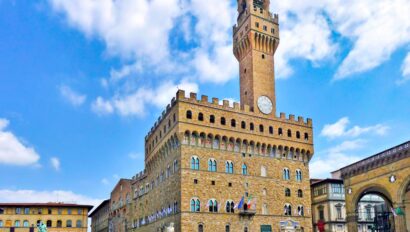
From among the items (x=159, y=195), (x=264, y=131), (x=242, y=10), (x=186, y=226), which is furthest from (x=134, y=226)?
(x=242, y=10)

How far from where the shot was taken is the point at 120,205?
8006 centimetres

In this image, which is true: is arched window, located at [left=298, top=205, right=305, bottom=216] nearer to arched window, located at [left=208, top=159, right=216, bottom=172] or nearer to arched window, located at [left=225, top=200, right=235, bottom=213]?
arched window, located at [left=225, top=200, right=235, bottom=213]

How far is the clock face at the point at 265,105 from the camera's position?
5768cm

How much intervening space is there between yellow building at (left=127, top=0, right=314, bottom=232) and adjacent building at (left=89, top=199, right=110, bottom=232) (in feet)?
107

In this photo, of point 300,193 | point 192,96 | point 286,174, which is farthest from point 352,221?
point 192,96

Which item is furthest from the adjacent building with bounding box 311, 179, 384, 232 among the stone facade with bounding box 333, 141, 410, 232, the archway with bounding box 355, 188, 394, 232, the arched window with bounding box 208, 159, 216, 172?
the arched window with bounding box 208, 159, 216, 172

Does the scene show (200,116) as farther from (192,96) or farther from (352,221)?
(352,221)

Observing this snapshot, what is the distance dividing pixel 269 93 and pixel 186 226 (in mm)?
21187

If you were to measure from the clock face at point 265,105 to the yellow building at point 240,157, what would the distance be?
0.45ft

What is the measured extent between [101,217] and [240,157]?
5820cm

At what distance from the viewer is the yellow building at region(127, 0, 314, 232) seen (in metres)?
51.1

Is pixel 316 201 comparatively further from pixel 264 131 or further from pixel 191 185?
pixel 191 185

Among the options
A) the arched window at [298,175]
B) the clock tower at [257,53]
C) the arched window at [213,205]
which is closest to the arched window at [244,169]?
the arched window at [213,205]

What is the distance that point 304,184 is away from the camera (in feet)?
193
